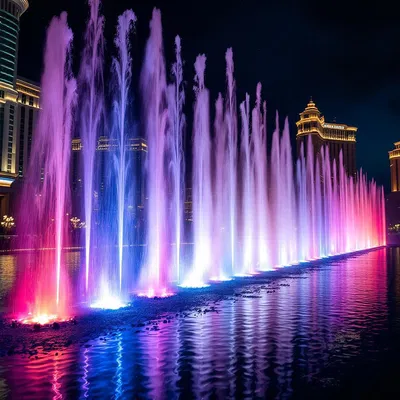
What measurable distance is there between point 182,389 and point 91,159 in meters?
9.81

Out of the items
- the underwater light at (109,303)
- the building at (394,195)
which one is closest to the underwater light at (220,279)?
the underwater light at (109,303)

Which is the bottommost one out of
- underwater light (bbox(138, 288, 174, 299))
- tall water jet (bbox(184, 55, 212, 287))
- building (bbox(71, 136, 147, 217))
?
underwater light (bbox(138, 288, 174, 299))

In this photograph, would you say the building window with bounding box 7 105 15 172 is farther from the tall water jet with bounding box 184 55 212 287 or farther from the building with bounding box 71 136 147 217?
the tall water jet with bounding box 184 55 212 287

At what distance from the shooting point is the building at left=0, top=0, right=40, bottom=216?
73625 mm

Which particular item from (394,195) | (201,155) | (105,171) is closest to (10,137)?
(105,171)

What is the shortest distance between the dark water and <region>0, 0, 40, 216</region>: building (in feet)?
231

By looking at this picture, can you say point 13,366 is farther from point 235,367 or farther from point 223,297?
point 223,297

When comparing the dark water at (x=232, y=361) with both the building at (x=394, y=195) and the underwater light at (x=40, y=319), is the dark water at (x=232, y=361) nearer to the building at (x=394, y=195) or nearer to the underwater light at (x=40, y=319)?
the underwater light at (x=40, y=319)

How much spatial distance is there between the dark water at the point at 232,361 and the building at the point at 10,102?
2771 inches

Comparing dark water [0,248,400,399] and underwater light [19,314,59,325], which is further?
underwater light [19,314,59,325]

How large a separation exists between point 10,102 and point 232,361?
263 ft

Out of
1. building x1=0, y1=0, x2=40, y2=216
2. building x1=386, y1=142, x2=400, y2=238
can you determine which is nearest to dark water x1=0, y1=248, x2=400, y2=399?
building x1=0, y1=0, x2=40, y2=216

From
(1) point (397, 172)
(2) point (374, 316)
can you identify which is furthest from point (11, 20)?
(1) point (397, 172)

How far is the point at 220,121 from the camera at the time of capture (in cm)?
2370
